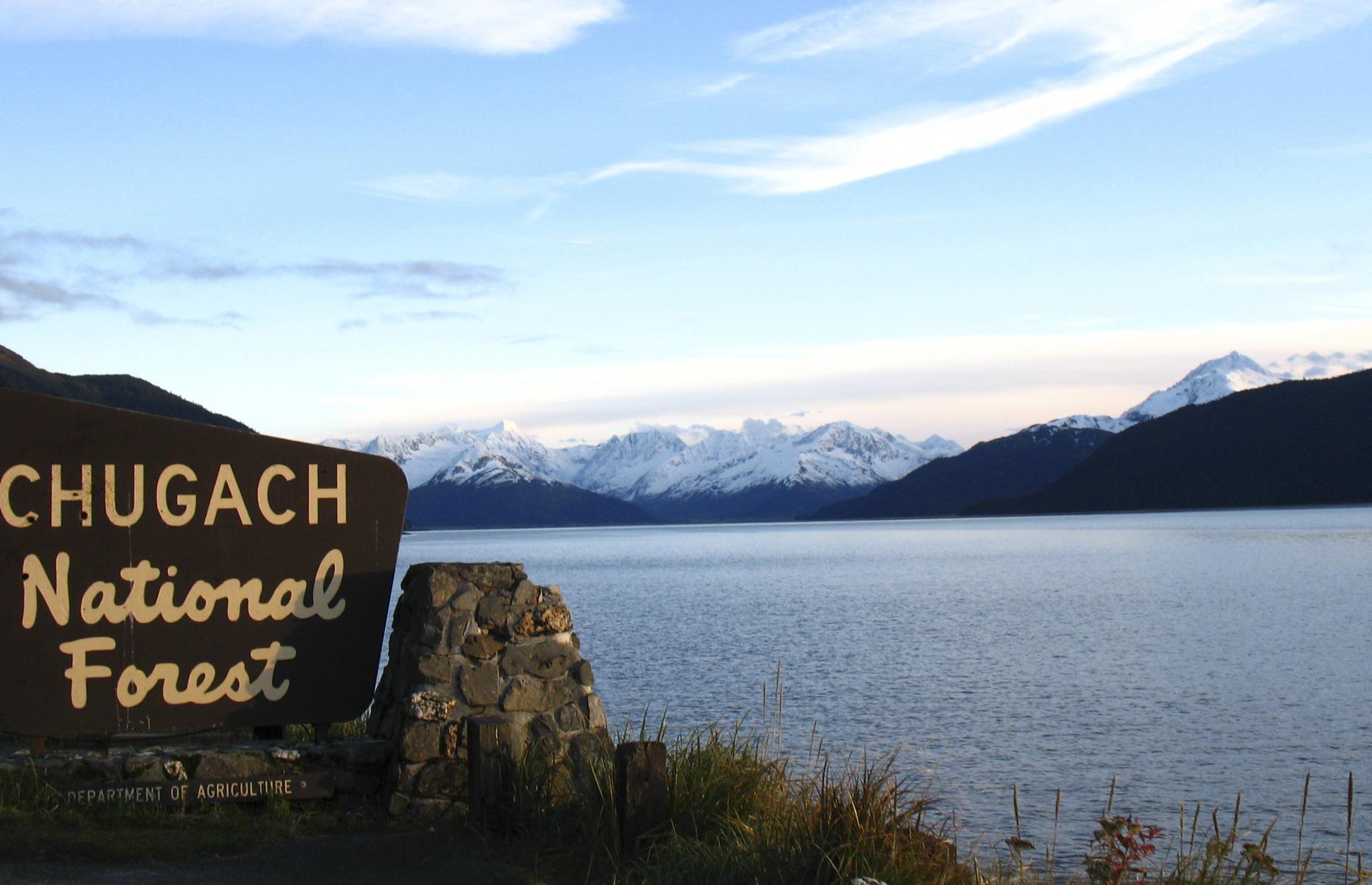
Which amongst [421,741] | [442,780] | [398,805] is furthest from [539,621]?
[398,805]

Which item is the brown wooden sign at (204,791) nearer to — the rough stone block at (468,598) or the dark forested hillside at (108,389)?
the rough stone block at (468,598)

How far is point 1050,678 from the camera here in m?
30.3

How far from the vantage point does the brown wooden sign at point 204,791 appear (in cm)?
814

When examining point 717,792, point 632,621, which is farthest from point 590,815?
point 632,621

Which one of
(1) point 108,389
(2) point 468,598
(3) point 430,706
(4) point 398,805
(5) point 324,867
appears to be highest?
(1) point 108,389

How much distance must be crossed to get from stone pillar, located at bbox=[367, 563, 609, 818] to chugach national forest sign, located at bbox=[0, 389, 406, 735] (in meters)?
0.55

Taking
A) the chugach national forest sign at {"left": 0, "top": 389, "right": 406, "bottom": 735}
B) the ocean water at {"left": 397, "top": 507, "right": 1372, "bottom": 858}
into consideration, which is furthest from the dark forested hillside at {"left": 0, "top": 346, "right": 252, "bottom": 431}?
the chugach national forest sign at {"left": 0, "top": 389, "right": 406, "bottom": 735}

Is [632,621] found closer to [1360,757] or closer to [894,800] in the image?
[1360,757]

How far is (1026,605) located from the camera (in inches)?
2052

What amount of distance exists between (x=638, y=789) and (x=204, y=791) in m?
3.08

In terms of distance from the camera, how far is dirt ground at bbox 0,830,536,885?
23.2 ft

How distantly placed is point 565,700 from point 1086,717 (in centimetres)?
1838

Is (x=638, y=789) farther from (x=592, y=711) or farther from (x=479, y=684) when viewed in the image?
(x=479, y=684)

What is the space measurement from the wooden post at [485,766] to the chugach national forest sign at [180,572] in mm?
1452
